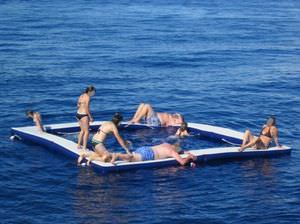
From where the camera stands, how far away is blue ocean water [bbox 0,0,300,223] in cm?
2152

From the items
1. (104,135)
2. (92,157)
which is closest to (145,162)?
(104,135)

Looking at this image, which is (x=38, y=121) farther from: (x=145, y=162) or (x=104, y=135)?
(x=145, y=162)

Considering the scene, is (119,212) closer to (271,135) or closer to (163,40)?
(271,135)

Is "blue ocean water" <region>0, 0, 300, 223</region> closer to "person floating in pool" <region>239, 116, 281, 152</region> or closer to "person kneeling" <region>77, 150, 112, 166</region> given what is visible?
"person kneeling" <region>77, 150, 112, 166</region>

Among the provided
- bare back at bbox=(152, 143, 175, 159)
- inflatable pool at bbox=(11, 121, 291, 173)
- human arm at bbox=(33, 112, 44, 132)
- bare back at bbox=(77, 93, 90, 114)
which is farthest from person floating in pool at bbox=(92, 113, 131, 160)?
human arm at bbox=(33, 112, 44, 132)

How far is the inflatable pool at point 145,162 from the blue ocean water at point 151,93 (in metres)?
0.34

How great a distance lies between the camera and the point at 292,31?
2638 inches

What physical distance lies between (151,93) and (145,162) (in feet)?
47.6

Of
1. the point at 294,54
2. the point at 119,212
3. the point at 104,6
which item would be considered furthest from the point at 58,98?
the point at 104,6

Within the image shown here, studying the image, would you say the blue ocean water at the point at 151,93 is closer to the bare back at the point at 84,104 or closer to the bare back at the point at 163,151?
the bare back at the point at 163,151

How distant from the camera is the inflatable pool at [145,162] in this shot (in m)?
24.7

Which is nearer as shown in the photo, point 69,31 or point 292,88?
point 292,88

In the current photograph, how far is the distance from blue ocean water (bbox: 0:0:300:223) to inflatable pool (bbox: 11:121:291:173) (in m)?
0.34

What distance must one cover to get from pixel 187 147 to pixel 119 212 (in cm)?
784
